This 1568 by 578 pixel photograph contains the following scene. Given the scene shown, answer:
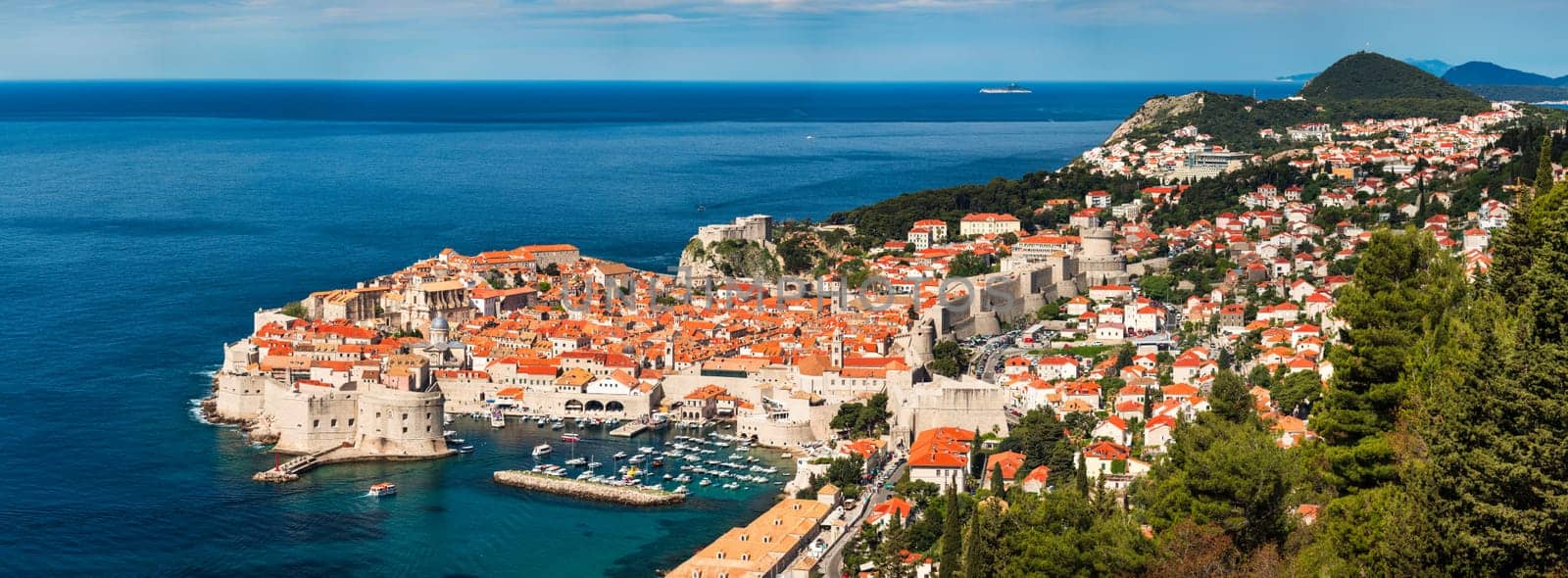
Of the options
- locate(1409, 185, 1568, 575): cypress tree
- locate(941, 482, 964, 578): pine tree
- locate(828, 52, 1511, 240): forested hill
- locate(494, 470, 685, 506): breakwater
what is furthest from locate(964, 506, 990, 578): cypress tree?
locate(828, 52, 1511, 240): forested hill

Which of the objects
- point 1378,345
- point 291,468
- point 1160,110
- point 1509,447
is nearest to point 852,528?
point 1378,345

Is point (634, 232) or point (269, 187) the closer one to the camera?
point (634, 232)

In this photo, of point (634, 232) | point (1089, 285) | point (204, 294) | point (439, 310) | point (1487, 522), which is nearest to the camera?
point (1487, 522)

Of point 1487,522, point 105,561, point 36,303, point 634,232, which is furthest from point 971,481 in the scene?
point 634,232

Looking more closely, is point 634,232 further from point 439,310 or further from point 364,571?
point 364,571

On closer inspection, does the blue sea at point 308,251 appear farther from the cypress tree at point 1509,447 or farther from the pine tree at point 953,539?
the cypress tree at point 1509,447

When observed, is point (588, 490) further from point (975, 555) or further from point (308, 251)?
point (308, 251)

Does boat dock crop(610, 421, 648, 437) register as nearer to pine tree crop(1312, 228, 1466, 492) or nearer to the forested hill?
pine tree crop(1312, 228, 1466, 492)
